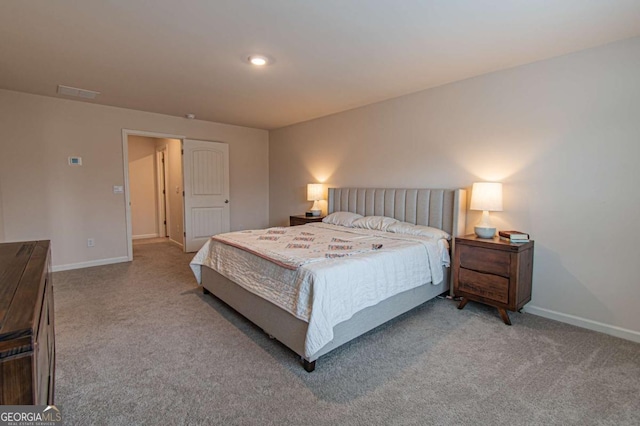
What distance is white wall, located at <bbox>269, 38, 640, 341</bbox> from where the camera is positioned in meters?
2.47

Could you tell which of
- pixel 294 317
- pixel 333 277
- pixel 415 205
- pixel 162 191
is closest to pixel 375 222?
pixel 415 205

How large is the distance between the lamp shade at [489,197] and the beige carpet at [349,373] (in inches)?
39.5

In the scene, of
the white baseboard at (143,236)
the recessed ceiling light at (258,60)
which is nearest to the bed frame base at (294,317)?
the recessed ceiling light at (258,60)

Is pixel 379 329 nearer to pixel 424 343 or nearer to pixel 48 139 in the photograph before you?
pixel 424 343

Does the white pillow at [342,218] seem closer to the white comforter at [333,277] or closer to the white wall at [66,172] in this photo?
the white comforter at [333,277]

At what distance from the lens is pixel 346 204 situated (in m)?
4.55

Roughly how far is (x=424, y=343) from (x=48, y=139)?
508 cm

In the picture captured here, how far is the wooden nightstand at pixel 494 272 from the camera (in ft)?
8.70

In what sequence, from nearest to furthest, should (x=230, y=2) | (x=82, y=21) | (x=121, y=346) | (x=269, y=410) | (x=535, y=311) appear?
(x=269, y=410) → (x=230, y=2) → (x=82, y=21) → (x=121, y=346) → (x=535, y=311)

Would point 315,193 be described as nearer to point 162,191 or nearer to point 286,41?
point 286,41

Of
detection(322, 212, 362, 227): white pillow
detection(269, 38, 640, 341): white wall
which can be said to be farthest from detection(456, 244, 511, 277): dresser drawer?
detection(322, 212, 362, 227): white pillow

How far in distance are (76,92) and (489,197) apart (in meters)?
4.83

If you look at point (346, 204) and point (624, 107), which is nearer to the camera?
point (624, 107)

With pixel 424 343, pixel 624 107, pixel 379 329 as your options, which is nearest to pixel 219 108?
pixel 379 329
